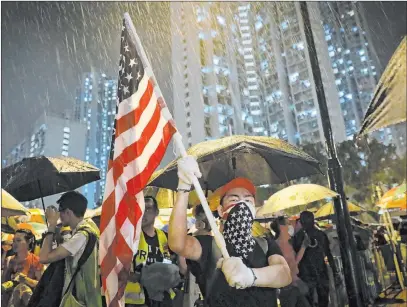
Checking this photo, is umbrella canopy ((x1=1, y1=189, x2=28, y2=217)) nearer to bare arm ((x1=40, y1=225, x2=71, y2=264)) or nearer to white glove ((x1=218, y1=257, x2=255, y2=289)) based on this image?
bare arm ((x1=40, y1=225, x2=71, y2=264))

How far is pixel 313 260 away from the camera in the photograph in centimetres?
627

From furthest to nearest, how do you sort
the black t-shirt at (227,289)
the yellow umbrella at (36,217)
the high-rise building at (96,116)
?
the high-rise building at (96,116)
the yellow umbrella at (36,217)
the black t-shirt at (227,289)

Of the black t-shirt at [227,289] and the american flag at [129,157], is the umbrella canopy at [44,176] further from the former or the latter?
the black t-shirt at [227,289]

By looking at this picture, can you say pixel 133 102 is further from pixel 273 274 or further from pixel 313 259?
pixel 313 259

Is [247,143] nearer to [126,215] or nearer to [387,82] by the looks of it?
[387,82]

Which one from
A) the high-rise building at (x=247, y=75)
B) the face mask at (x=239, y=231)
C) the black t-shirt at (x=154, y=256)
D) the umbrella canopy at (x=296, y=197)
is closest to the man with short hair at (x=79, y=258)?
the black t-shirt at (x=154, y=256)

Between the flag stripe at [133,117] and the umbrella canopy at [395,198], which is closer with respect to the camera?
the flag stripe at [133,117]

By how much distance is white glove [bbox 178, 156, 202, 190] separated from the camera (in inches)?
104

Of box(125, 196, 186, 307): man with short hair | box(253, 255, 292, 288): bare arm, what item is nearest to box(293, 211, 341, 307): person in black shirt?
box(125, 196, 186, 307): man with short hair

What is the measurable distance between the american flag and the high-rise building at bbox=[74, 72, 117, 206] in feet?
428

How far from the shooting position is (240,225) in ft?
9.50

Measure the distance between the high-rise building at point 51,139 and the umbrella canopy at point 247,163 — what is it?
109 metres

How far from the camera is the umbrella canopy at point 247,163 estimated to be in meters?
4.42

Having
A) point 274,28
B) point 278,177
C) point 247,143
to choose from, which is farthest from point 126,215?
point 274,28
